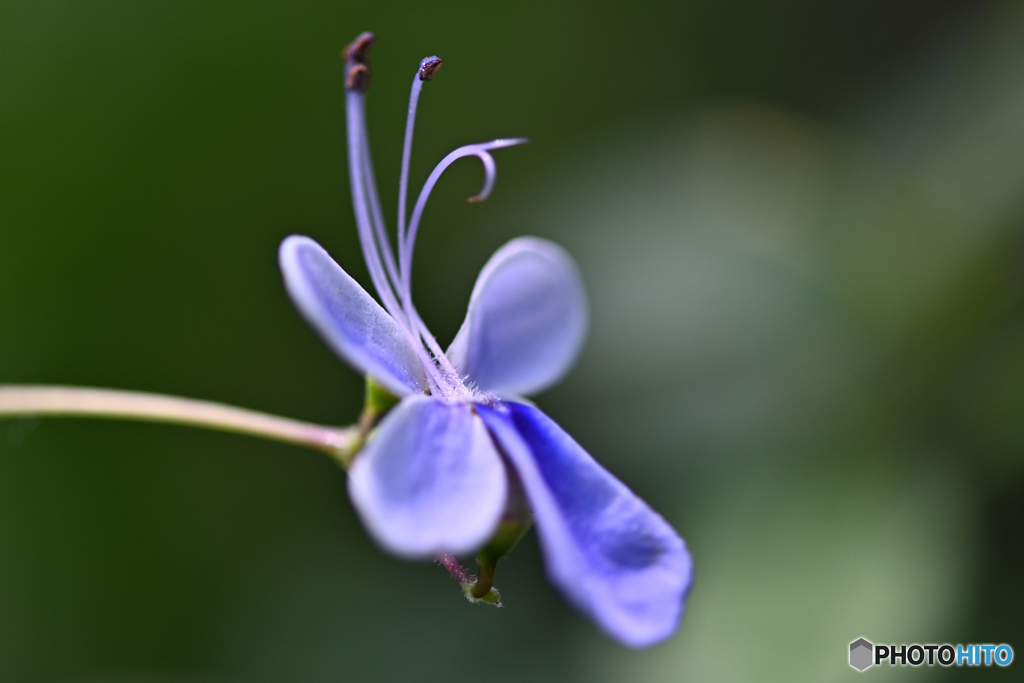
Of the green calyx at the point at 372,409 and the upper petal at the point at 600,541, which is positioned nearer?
the upper petal at the point at 600,541

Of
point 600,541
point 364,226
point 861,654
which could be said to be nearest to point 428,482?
point 600,541

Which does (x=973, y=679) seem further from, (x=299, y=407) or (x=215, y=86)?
(x=215, y=86)

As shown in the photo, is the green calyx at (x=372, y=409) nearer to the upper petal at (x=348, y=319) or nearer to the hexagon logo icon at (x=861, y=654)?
the upper petal at (x=348, y=319)

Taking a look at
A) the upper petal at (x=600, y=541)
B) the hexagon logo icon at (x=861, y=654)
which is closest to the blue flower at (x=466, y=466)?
the upper petal at (x=600, y=541)

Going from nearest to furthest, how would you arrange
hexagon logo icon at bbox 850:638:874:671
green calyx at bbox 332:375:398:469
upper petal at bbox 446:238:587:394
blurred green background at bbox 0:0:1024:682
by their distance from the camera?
green calyx at bbox 332:375:398:469, upper petal at bbox 446:238:587:394, hexagon logo icon at bbox 850:638:874:671, blurred green background at bbox 0:0:1024:682

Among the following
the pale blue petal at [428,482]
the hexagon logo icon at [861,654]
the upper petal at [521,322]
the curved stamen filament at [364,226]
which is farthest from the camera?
the hexagon logo icon at [861,654]

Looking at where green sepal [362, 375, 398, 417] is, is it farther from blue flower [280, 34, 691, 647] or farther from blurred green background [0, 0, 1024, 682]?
blurred green background [0, 0, 1024, 682]

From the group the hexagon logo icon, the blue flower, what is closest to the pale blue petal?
the blue flower

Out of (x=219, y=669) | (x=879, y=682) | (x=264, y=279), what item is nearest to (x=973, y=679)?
(x=879, y=682)
